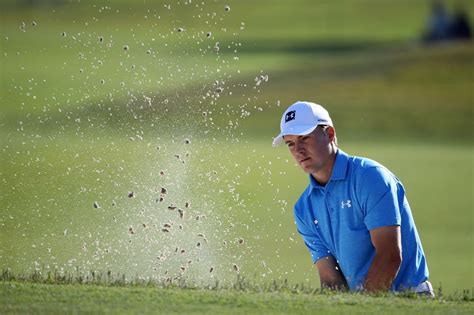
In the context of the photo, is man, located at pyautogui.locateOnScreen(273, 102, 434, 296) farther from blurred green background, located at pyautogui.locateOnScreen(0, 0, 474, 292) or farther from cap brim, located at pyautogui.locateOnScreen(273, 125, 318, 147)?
blurred green background, located at pyautogui.locateOnScreen(0, 0, 474, 292)

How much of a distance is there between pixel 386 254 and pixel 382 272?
12 centimetres

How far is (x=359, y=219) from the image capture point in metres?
6.23

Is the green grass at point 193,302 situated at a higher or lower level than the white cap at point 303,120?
lower

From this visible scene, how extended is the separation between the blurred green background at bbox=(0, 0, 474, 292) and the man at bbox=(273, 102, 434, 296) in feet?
6.14

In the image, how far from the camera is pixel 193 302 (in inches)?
219

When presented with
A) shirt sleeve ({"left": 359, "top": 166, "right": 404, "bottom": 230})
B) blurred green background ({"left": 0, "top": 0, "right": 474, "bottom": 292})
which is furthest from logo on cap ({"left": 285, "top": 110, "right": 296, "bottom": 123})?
blurred green background ({"left": 0, "top": 0, "right": 474, "bottom": 292})

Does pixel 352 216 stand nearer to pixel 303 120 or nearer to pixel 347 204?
pixel 347 204

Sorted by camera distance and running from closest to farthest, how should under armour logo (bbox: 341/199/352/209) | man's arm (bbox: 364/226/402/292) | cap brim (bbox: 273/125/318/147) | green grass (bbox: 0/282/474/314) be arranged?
1. green grass (bbox: 0/282/474/314)
2. man's arm (bbox: 364/226/402/292)
3. under armour logo (bbox: 341/199/352/209)
4. cap brim (bbox: 273/125/318/147)

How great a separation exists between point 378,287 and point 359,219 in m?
0.40

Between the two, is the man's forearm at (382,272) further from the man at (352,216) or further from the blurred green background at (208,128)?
the blurred green background at (208,128)

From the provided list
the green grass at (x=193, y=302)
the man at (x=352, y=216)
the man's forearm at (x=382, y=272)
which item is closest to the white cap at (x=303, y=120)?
the man at (x=352, y=216)

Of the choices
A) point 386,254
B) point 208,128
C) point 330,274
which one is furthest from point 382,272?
point 208,128

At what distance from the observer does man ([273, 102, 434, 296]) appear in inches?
238

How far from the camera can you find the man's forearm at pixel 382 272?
6.00 metres
